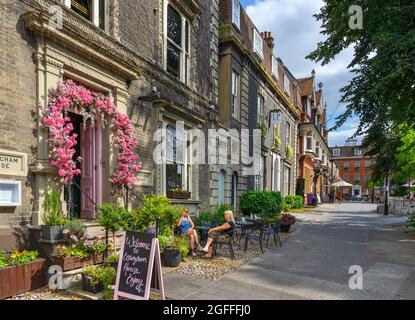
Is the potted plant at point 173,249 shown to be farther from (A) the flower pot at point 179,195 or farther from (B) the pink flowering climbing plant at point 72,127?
(A) the flower pot at point 179,195

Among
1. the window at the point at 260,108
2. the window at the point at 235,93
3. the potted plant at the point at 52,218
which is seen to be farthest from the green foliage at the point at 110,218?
the window at the point at 260,108

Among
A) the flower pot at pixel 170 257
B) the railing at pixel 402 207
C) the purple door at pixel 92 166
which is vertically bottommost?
the railing at pixel 402 207

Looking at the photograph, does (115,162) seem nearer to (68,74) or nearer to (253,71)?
(68,74)

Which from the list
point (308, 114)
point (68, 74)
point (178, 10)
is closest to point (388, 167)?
point (308, 114)

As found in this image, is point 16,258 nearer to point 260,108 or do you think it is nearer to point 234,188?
point 234,188

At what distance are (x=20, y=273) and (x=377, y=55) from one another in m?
10.0

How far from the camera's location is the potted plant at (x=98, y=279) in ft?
18.2

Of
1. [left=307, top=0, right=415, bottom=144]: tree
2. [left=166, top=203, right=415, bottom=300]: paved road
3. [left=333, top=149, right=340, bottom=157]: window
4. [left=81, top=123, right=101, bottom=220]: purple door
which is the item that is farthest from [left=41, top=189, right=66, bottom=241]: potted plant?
[left=333, top=149, right=340, bottom=157]: window

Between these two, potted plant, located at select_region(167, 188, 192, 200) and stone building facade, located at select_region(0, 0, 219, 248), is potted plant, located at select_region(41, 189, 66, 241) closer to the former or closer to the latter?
stone building facade, located at select_region(0, 0, 219, 248)

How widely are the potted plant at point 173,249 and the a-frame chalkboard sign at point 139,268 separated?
210 cm

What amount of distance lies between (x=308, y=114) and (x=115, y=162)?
1170 inches

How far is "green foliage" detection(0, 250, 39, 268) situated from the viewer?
532 centimetres

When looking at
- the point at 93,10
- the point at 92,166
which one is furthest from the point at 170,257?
the point at 93,10
